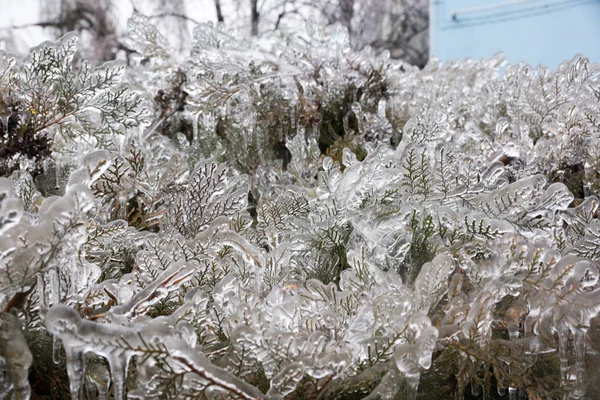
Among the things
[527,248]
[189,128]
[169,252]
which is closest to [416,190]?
[527,248]

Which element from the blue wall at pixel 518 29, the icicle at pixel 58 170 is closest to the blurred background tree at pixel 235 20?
the blue wall at pixel 518 29

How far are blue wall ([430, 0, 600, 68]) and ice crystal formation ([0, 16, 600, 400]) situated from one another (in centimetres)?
395

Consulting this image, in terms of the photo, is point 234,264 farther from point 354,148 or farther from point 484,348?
point 354,148

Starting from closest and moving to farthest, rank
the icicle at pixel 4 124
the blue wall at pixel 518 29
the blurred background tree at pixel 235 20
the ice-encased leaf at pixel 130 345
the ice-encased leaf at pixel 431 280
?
the ice-encased leaf at pixel 130 345
the ice-encased leaf at pixel 431 280
the icicle at pixel 4 124
the blue wall at pixel 518 29
the blurred background tree at pixel 235 20

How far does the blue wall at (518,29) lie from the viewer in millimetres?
4262

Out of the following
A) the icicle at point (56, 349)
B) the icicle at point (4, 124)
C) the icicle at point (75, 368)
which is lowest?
the icicle at point (56, 349)

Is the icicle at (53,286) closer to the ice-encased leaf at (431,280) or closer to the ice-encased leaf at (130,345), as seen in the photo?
the ice-encased leaf at (130,345)

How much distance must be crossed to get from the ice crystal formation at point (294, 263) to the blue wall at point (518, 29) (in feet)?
12.9

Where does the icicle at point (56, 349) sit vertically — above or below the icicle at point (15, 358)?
below

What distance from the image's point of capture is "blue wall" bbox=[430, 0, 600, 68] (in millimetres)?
4262

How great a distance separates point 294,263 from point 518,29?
4722mm

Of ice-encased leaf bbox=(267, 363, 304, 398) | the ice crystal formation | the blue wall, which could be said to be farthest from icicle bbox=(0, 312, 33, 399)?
the blue wall

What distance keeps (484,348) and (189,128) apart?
33.4 inches

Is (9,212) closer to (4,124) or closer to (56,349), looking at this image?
(56,349)
